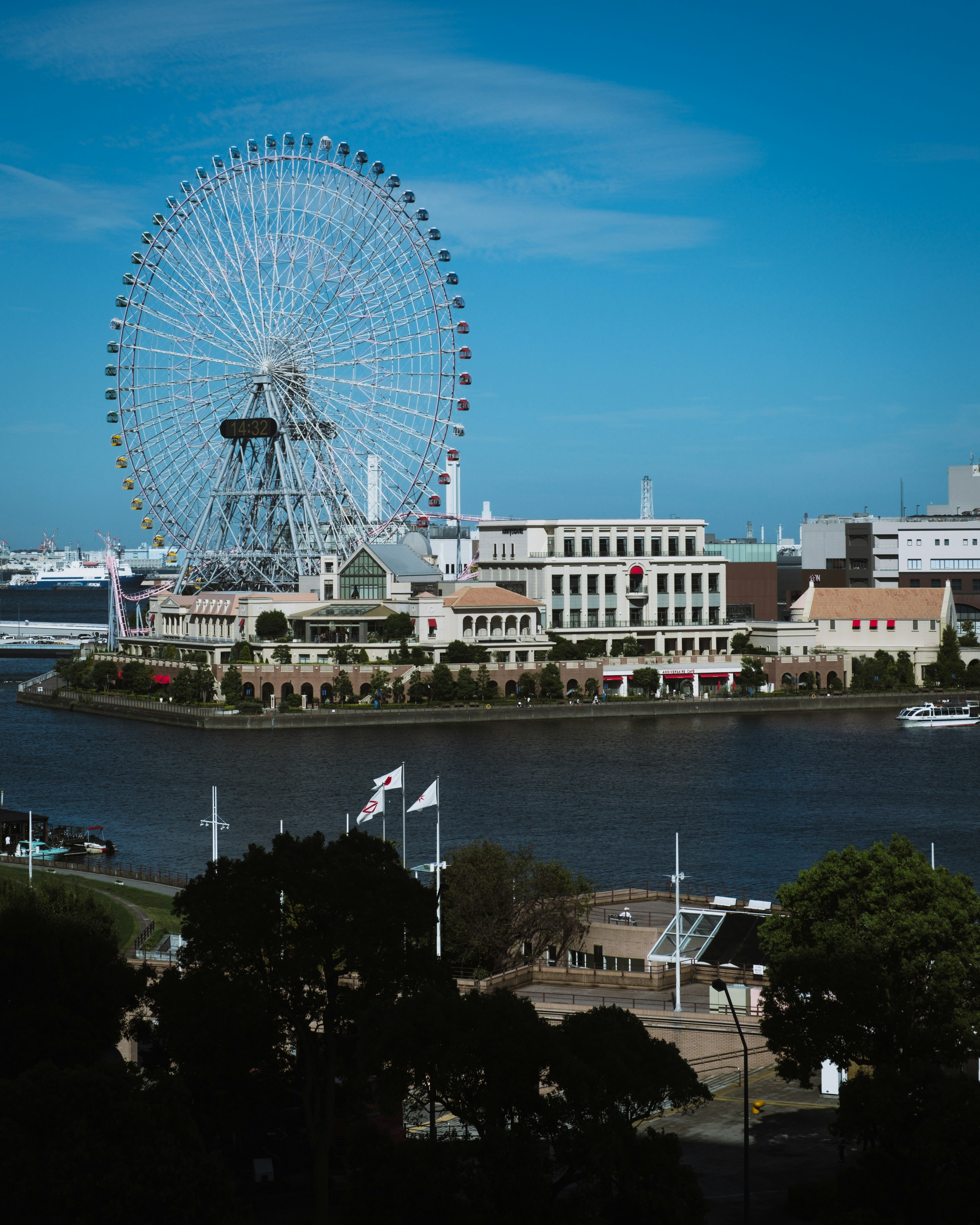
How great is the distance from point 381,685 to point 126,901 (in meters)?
45.2

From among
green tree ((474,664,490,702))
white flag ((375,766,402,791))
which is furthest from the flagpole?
green tree ((474,664,490,702))

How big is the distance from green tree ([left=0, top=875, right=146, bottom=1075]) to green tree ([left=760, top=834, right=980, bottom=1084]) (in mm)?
8236

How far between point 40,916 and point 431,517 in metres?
63.5

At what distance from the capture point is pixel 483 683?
79.3 metres

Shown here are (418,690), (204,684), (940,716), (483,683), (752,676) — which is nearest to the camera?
(940,716)

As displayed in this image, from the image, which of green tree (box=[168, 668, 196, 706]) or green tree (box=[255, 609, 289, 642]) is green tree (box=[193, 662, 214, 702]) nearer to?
green tree (box=[168, 668, 196, 706])

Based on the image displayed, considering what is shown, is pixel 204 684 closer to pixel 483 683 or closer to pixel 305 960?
pixel 483 683

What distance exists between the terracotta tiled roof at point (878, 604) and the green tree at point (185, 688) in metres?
34.4

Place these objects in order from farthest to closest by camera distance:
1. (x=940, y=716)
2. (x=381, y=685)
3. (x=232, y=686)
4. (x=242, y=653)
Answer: (x=242, y=653), (x=381, y=685), (x=232, y=686), (x=940, y=716)

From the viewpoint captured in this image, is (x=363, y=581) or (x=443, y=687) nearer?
(x=443, y=687)

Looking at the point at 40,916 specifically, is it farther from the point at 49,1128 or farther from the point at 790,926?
the point at 790,926

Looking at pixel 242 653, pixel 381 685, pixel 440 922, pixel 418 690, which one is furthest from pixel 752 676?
pixel 440 922

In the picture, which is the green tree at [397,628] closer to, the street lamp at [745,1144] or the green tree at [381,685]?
the green tree at [381,685]

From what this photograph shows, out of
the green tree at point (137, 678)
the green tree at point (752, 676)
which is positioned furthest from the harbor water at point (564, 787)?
the green tree at point (752, 676)
